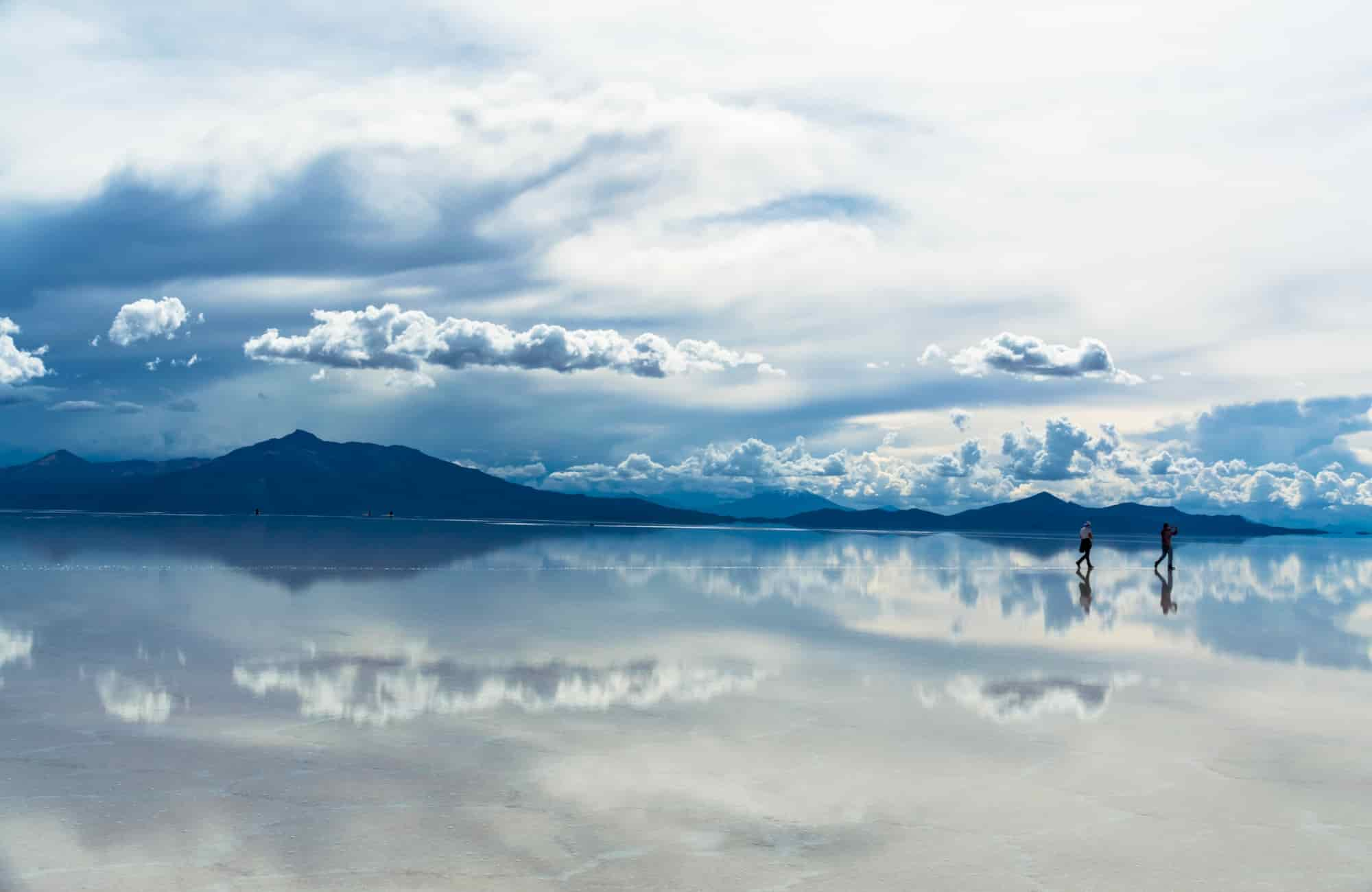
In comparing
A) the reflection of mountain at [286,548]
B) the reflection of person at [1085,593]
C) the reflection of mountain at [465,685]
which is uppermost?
the reflection of person at [1085,593]

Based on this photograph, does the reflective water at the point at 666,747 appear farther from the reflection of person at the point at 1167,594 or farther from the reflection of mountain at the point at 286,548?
the reflection of mountain at the point at 286,548

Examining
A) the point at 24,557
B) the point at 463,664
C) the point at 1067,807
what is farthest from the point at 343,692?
the point at 24,557

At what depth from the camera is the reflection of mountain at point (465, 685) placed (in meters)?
13.4

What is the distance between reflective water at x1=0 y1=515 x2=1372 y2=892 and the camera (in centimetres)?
805

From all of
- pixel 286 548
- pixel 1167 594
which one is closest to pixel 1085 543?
pixel 1167 594

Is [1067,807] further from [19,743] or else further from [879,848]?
[19,743]

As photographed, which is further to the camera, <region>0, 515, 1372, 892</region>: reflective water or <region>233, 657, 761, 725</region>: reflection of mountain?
<region>233, 657, 761, 725</region>: reflection of mountain

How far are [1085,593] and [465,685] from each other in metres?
24.5

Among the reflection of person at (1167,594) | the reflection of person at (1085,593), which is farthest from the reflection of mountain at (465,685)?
the reflection of person at (1167,594)

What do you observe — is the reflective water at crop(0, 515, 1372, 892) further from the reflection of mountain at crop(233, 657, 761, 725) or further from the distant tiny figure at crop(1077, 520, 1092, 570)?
the distant tiny figure at crop(1077, 520, 1092, 570)

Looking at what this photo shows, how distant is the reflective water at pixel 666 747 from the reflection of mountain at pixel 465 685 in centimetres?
9

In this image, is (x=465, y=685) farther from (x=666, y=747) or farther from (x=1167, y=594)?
(x=1167, y=594)

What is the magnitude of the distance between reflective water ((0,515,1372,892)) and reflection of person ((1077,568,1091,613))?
2.74 metres

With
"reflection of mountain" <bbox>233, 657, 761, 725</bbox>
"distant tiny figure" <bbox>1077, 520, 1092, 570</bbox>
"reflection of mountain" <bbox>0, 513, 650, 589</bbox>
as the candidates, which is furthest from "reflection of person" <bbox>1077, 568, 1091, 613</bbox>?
"reflection of mountain" <bbox>0, 513, 650, 589</bbox>
